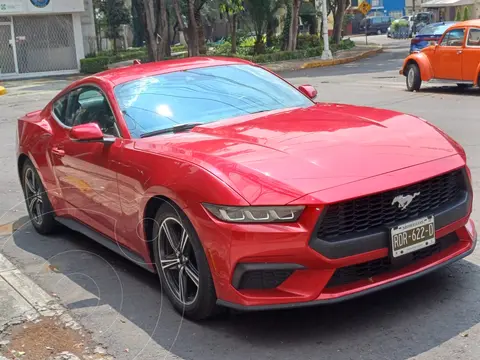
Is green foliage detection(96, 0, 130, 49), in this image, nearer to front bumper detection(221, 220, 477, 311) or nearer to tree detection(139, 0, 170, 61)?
tree detection(139, 0, 170, 61)

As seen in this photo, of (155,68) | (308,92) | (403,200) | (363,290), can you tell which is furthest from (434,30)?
(363,290)

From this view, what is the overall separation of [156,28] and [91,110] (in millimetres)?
24530

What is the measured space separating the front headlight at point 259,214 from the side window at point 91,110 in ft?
5.20

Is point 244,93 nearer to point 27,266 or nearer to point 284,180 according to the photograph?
point 284,180

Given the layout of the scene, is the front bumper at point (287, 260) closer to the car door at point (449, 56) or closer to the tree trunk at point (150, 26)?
the car door at point (449, 56)

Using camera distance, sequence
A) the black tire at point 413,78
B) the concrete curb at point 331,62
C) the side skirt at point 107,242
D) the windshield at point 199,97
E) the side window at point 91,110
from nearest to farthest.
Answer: the side skirt at point 107,242 → the windshield at point 199,97 → the side window at point 91,110 → the black tire at point 413,78 → the concrete curb at point 331,62

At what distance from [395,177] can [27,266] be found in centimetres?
335

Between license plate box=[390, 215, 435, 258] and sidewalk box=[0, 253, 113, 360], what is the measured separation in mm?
1756

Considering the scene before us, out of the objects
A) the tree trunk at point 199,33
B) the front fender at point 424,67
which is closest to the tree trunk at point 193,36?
the tree trunk at point 199,33

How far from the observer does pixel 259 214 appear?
373cm

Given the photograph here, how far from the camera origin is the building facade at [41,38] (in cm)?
3122

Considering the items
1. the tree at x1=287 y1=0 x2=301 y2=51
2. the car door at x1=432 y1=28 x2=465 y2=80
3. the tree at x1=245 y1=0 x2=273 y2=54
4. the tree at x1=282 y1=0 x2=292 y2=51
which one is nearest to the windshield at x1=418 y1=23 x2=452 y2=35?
the car door at x1=432 y1=28 x2=465 y2=80

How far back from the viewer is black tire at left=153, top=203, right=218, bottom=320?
4.02 m

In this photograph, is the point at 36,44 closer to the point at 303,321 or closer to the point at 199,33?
the point at 199,33
